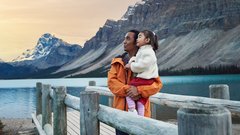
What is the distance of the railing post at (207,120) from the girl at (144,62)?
85.6 inches

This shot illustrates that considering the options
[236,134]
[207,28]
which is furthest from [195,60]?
[236,134]

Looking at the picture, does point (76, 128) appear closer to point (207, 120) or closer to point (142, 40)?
point (142, 40)

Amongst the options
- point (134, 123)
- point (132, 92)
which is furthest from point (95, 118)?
point (134, 123)

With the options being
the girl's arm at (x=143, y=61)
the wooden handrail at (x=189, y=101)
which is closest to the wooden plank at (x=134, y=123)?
the girl's arm at (x=143, y=61)

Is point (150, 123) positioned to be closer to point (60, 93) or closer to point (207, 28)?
point (60, 93)

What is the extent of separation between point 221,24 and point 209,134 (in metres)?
203

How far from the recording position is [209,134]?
2.09 meters

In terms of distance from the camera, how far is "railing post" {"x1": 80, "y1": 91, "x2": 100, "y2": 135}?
458 centimetres

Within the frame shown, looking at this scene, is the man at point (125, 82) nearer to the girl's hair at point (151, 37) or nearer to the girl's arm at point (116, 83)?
the girl's arm at point (116, 83)

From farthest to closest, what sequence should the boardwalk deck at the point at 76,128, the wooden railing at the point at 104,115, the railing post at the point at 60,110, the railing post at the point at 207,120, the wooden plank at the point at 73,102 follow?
the boardwalk deck at the point at 76,128
the railing post at the point at 60,110
the wooden plank at the point at 73,102
the wooden railing at the point at 104,115
the railing post at the point at 207,120

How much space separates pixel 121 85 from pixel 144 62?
1.38 feet

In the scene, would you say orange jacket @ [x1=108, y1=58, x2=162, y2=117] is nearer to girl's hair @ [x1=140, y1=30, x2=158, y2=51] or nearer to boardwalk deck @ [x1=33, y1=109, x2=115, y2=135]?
girl's hair @ [x1=140, y1=30, x2=158, y2=51]

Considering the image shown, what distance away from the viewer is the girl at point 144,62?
4.31 metres

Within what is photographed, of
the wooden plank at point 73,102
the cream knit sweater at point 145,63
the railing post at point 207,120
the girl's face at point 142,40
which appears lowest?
the wooden plank at point 73,102
